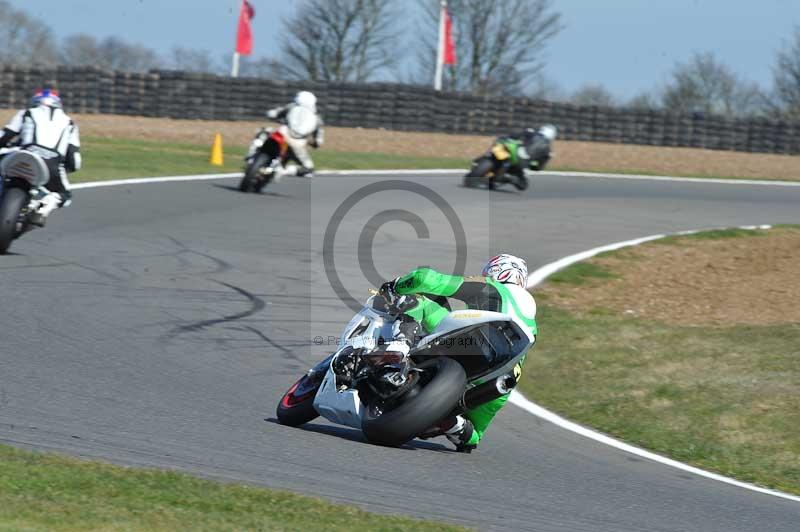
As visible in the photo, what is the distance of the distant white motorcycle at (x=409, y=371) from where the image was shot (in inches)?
254

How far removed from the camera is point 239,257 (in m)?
13.2

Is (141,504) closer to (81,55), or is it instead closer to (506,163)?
(506,163)

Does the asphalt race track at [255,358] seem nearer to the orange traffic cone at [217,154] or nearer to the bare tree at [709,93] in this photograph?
the orange traffic cone at [217,154]

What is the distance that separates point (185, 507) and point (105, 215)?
10.6 meters

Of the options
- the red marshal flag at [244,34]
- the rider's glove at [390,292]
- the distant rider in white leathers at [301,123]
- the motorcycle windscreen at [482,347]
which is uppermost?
the red marshal flag at [244,34]

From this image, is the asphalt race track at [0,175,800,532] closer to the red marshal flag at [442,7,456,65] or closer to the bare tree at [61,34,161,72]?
the red marshal flag at [442,7,456,65]

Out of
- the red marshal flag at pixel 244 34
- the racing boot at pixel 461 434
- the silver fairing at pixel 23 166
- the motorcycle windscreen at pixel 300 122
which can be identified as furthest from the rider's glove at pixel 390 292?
the red marshal flag at pixel 244 34

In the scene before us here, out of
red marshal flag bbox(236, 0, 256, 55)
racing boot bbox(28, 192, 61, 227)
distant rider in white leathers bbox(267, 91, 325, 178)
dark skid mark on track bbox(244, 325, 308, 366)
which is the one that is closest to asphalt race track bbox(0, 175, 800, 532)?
dark skid mark on track bbox(244, 325, 308, 366)

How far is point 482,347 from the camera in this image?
22.2 feet

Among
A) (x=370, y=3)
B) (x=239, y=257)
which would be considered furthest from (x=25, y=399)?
→ (x=370, y=3)

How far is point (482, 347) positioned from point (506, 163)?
14.7 metres

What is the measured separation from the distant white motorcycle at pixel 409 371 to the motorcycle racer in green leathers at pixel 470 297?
0.21ft

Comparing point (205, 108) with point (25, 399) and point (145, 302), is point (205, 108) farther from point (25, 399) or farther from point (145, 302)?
point (25, 399)

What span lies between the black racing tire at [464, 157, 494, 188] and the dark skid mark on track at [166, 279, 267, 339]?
33.8 feet
